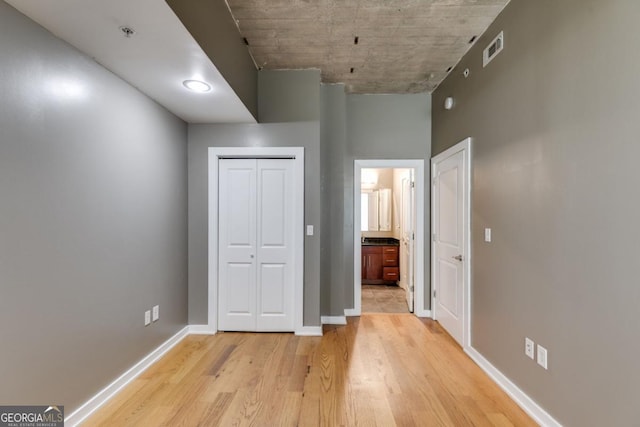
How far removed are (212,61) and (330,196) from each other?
2.15m

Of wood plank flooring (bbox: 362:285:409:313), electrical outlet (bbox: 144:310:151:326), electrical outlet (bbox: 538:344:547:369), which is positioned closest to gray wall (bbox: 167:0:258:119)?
electrical outlet (bbox: 144:310:151:326)

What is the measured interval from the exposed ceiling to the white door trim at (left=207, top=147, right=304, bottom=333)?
0.93 m

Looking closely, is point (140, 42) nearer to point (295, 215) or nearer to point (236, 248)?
point (295, 215)

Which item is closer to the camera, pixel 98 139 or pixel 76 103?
pixel 76 103

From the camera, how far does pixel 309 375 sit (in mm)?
2477

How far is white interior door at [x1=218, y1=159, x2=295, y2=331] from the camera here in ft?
11.0

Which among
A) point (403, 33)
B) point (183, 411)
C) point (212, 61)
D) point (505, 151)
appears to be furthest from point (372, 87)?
point (183, 411)

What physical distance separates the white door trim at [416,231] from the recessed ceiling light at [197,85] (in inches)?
83.8

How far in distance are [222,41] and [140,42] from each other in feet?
2.03

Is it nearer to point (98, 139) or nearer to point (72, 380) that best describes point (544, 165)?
point (98, 139)

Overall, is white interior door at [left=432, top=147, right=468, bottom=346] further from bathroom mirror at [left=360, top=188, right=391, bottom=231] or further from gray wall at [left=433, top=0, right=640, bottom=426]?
bathroom mirror at [left=360, top=188, right=391, bottom=231]

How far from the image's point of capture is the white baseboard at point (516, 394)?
6.19 feet

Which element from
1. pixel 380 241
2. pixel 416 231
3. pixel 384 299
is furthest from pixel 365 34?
pixel 380 241

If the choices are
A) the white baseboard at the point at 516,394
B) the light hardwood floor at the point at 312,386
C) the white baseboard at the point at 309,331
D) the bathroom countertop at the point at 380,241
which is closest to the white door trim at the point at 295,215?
the white baseboard at the point at 309,331
